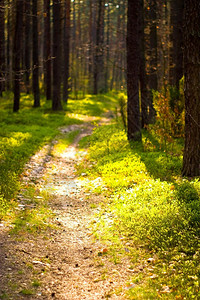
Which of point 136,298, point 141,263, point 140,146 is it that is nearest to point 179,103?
point 140,146

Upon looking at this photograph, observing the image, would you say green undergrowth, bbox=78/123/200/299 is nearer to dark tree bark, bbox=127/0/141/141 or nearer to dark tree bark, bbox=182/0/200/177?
dark tree bark, bbox=182/0/200/177

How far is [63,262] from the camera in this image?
5.22m

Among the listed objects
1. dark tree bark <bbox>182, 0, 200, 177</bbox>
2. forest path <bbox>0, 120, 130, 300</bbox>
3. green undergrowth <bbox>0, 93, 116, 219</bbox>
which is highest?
dark tree bark <bbox>182, 0, 200, 177</bbox>

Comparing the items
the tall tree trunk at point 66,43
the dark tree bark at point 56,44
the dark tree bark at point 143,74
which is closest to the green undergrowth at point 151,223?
the dark tree bark at point 143,74

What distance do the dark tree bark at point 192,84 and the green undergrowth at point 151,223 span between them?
63 cm

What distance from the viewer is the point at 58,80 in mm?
20859

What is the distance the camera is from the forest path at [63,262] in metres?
4.39

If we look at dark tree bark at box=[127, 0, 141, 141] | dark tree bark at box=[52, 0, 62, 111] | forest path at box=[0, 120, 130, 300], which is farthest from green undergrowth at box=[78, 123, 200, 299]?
dark tree bark at box=[52, 0, 62, 111]

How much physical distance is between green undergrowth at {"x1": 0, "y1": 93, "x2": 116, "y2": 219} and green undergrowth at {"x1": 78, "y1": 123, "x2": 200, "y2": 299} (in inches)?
77.9

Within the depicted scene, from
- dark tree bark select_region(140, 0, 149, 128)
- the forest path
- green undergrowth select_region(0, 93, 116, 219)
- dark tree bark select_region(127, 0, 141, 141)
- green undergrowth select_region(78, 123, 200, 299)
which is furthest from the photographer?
dark tree bark select_region(140, 0, 149, 128)

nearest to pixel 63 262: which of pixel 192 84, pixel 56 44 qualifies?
pixel 192 84

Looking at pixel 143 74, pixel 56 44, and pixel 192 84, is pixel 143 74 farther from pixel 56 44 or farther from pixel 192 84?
pixel 56 44

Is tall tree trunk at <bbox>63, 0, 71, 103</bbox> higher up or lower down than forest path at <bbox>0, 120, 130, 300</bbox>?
higher up

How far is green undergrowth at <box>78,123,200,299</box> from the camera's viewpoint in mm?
4523
